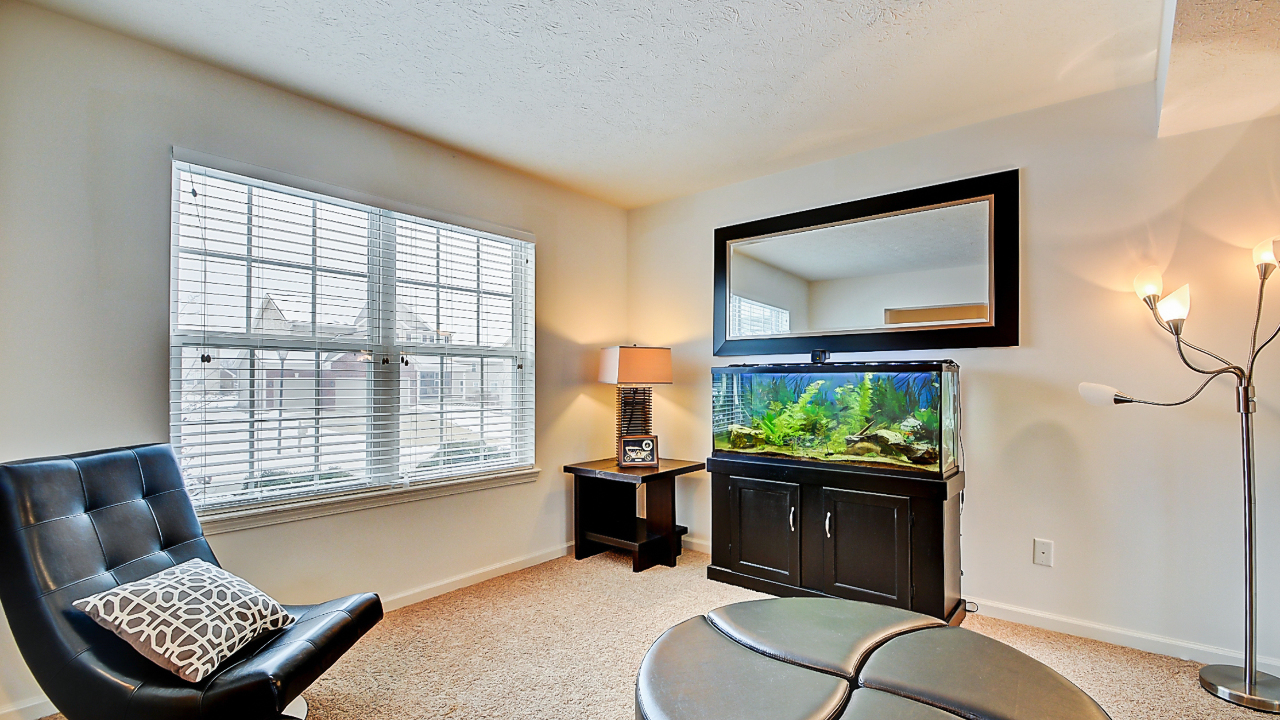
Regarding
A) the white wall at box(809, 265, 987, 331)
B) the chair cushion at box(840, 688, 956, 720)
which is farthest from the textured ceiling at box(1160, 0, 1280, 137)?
the chair cushion at box(840, 688, 956, 720)

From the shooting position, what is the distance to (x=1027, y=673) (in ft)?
4.59

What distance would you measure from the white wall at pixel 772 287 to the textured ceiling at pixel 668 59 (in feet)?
2.47

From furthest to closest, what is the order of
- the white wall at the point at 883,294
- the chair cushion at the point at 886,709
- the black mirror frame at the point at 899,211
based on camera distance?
the white wall at the point at 883,294, the black mirror frame at the point at 899,211, the chair cushion at the point at 886,709

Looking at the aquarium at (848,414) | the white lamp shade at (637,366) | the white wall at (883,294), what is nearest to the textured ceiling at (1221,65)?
the white wall at (883,294)

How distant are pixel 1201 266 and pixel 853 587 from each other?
76.7 inches

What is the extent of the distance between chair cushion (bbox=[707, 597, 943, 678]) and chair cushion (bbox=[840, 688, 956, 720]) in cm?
11

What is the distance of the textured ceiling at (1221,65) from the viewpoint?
1.61 m

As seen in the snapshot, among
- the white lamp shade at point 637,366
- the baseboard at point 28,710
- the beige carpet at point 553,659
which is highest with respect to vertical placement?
the white lamp shade at point 637,366

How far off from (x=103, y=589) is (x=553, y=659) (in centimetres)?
143

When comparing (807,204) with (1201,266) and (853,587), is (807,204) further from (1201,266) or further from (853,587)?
(853,587)

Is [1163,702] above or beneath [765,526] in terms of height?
beneath

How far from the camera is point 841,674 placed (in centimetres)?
143

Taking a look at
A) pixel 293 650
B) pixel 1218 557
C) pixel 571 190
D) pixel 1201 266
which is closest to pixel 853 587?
pixel 1218 557

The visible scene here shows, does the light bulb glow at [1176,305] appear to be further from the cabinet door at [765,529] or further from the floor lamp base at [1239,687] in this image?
the cabinet door at [765,529]
